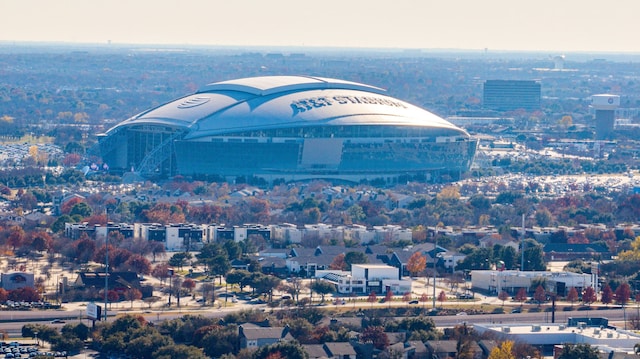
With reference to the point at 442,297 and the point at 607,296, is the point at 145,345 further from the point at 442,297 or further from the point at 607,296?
the point at 607,296

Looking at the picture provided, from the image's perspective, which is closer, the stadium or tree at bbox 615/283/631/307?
tree at bbox 615/283/631/307

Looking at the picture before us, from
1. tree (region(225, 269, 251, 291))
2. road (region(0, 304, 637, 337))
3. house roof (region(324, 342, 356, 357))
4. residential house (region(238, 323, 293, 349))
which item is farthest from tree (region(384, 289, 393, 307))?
house roof (region(324, 342, 356, 357))

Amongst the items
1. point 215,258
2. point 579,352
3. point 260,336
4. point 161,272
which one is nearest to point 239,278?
point 215,258

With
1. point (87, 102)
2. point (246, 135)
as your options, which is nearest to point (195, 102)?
point (246, 135)

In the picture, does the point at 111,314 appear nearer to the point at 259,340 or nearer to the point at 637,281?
the point at 259,340

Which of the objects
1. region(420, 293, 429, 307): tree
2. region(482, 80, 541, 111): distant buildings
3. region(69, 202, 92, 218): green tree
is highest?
region(420, 293, 429, 307): tree

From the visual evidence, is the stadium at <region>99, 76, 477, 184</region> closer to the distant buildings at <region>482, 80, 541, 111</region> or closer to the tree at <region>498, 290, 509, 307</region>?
the tree at <region>498, 290, 509, 307</region>

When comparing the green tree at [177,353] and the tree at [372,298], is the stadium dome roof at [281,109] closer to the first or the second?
the tree at [372,298]
